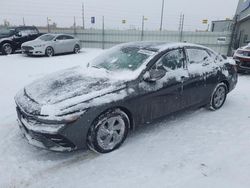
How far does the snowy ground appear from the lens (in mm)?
2795

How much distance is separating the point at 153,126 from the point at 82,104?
1706mm

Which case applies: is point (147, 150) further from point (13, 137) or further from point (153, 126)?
point (13, 137)

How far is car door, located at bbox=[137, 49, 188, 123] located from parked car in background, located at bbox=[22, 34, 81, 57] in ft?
33.8

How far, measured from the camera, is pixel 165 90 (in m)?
3.79

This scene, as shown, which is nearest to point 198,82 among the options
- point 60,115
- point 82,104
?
point 82,104

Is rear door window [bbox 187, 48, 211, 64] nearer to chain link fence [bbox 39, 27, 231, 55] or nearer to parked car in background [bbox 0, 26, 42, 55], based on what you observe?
chain link fence [bbox 39, 27, 231, 55]

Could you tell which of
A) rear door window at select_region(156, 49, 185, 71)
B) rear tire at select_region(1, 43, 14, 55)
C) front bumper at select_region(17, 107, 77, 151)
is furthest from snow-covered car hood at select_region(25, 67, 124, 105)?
rear tire at select_region(1, 43, 14, 55)

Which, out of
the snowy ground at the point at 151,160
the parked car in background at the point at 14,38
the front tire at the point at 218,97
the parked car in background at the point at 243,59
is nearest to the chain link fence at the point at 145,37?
the parked car in background at the point at 14,38

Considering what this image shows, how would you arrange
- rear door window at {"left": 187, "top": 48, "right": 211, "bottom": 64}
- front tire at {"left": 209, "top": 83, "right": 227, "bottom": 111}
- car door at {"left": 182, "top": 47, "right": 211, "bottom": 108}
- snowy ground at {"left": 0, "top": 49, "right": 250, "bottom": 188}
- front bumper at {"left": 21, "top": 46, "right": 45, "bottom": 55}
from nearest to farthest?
1. snowy ground at {"left": 0, "top": 49, "right": 250, "bottom": 188}
2. car door at {"left": 182, "top": 47, "right": 211, "bottom": 108}
3. rear door window at {"left": 187, "top": 48, "right": 211, "bottom": 64}
4. front tire at {"left": 209, "top": 83, "right": 227, "bottom": 111}
5. front bumper at {"left": 21, "top": 46, "right": 45, "bottom": 55}

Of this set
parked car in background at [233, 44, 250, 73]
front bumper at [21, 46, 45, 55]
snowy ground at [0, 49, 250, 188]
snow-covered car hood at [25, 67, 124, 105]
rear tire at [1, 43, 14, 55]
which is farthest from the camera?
rear tire at [1, 43, 14, 55]

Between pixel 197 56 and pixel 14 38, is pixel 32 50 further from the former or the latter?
pixel 197 56

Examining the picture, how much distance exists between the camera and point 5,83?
6957 millimetres

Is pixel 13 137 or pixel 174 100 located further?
pixel 174 100

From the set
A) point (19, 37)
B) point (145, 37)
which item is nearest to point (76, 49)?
point (19, 37)
